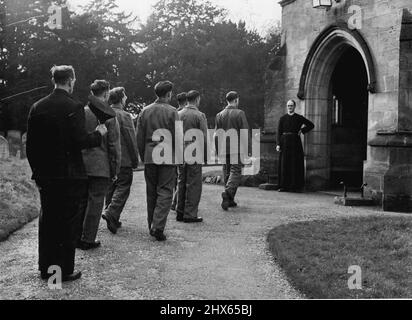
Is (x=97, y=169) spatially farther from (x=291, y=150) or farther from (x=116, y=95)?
(x=291, y=150)

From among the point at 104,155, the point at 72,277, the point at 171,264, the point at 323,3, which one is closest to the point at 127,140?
the point at 104,155

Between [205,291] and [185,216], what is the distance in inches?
133

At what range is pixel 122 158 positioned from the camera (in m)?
7.04

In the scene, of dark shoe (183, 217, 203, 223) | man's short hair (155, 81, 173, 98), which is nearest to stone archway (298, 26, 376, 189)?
dark shoe (183, 217, 203, 223)

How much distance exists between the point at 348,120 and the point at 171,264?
10055 mm

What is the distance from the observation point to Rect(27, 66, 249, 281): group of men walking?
184 inches

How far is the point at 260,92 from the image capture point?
126ft

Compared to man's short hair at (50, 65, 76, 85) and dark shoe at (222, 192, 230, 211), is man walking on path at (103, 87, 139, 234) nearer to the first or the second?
man's short hair at (50, 65, 76, 85)

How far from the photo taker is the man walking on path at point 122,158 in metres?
6.92

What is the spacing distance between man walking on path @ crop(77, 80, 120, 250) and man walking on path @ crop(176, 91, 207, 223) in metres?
1.98

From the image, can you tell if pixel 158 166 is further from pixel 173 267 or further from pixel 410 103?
pixel 410 103

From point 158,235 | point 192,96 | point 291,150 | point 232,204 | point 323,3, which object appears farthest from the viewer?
point 291,150

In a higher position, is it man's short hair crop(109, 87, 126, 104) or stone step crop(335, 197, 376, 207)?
man's short hair crop(109, 87, 126, 104)

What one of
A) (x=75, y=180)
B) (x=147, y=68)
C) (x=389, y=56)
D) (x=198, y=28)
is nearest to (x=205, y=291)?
(x=75, y=180)
